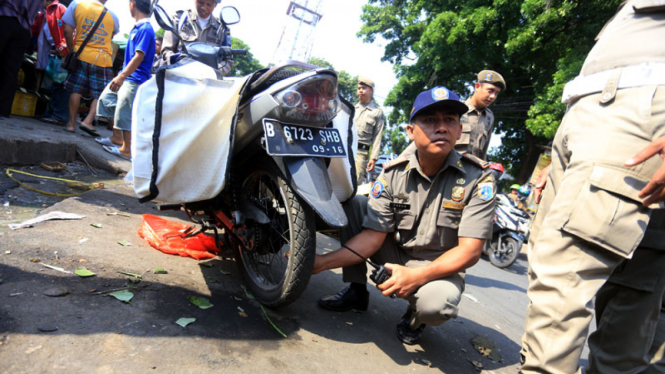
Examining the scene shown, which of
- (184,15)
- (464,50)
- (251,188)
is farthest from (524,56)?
(251,188)

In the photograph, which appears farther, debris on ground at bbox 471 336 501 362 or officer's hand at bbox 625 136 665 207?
debris on ground at bbox 471 336 501 362

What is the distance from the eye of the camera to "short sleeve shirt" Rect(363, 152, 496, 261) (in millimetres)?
2072

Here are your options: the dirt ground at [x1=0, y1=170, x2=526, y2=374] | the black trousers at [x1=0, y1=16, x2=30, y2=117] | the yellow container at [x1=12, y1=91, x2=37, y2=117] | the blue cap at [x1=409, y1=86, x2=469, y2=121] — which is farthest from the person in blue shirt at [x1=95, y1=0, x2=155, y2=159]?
the blue cap at [x1=409, y1=86, x2=469, y2=121]

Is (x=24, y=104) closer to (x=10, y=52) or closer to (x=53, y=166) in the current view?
(x=10, y=52)

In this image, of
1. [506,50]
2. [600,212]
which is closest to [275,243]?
[600,212]

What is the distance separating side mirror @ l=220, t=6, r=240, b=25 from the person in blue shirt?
1894mm

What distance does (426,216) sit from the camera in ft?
7.25

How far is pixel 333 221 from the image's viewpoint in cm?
176

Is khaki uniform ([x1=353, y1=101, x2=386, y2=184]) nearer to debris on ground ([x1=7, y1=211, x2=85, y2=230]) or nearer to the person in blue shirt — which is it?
the person in blue shirt

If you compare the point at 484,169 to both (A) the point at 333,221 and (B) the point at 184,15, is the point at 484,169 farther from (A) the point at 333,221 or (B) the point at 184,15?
(B) the point at 184,15

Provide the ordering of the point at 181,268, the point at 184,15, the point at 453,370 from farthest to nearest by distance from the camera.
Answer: the point at 184,15 → the point at 181,268 → the point at 453,370

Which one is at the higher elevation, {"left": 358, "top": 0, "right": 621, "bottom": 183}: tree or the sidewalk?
{"left": 358, "top": 0, "right": 621, "bottom": 183}: tree

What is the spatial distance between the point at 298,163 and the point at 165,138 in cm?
63

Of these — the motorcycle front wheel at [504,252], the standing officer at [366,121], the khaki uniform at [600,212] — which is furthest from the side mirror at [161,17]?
the motorcycle front wheel at [504,252]
